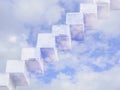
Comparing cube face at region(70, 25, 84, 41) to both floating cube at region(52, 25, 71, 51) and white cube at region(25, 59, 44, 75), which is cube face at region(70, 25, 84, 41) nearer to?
floating cube at region(52, 25, 71, 51)

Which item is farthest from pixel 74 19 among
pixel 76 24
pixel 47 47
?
pixel 47 47

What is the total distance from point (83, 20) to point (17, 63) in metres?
0.26

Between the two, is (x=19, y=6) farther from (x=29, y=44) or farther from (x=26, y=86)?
(x=26, y=86)

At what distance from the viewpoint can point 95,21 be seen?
918mm

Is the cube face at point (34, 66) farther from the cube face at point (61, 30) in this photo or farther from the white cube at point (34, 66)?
the cube face at point (61, 30)

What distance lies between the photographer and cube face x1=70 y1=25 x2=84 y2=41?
891mm

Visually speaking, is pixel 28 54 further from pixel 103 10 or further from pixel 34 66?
pixel 103 10

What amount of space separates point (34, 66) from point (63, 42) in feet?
0.41

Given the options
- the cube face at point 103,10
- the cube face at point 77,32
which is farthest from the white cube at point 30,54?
the cube face at point 103,10

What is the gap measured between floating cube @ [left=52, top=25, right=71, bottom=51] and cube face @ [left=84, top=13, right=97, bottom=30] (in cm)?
8

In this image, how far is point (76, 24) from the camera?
89 cm

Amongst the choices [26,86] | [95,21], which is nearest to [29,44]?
[26,86]

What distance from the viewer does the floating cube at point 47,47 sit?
0.87 metres

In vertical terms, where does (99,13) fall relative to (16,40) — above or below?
above
